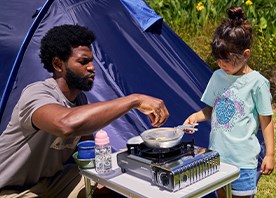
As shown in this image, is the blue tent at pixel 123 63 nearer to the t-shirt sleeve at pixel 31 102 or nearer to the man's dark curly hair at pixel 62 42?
the man's dark curly hair at pixel 62 42

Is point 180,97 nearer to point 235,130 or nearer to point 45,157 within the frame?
point 235,130

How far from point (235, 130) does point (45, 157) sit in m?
0.83

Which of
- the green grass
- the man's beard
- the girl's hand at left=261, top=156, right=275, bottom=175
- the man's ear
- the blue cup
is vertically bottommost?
the green grass

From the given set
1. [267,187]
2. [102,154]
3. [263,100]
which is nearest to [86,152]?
[102,154]

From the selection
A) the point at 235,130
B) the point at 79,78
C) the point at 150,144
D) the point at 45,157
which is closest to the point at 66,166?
the point at 45,157

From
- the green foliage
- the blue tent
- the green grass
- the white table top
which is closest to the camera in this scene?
the white table top

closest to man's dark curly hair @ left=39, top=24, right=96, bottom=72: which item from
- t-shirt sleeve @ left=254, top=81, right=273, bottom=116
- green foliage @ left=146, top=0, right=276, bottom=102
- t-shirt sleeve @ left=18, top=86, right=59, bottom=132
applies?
t-shirt sleeve @ left=18, top=86, right=59, bottom=132

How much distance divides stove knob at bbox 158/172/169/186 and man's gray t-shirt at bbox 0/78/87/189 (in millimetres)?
555

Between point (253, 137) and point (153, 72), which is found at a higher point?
point (153, 72)

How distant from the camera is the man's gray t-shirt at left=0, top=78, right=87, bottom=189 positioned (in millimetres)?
1895

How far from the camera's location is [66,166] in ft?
7.40

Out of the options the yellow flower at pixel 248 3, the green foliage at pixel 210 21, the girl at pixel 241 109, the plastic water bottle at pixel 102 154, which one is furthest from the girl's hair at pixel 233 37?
the yellow flower at pixel 248 3

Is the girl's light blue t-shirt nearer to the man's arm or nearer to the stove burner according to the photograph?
the stove burner

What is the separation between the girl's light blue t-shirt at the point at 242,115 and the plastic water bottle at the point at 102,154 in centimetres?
58
